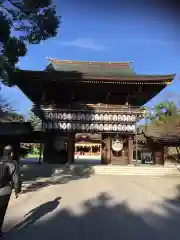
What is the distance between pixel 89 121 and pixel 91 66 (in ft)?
28.1

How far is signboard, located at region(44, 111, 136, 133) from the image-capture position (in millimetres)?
24500

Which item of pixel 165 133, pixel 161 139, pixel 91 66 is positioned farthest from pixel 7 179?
pixel 91 66

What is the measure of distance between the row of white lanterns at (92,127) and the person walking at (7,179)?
59.5 ft

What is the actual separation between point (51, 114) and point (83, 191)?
12.3 meters

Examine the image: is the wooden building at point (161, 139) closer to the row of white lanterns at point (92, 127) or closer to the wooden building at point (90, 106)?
the wooden building at point (90, 106)

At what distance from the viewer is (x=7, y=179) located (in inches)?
234

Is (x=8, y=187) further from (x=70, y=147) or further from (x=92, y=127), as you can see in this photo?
(x=70, y=147)

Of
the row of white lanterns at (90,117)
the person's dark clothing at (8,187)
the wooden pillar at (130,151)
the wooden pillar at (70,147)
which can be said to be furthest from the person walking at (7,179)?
the wooden pillar at (130,151)

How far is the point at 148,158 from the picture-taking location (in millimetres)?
36594

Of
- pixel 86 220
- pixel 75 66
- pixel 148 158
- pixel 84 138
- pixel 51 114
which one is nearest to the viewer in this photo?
pixel 86 220

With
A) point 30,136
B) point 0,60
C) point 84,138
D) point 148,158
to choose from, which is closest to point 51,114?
point 30,136

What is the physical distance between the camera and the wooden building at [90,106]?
2414 centimetres

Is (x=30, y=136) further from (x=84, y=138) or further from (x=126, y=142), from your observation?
(x=84, y=138)

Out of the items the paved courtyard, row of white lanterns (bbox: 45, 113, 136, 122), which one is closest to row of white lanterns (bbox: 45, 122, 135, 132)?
row of white lanterns (bbox: 45, 113, 136, 122)
